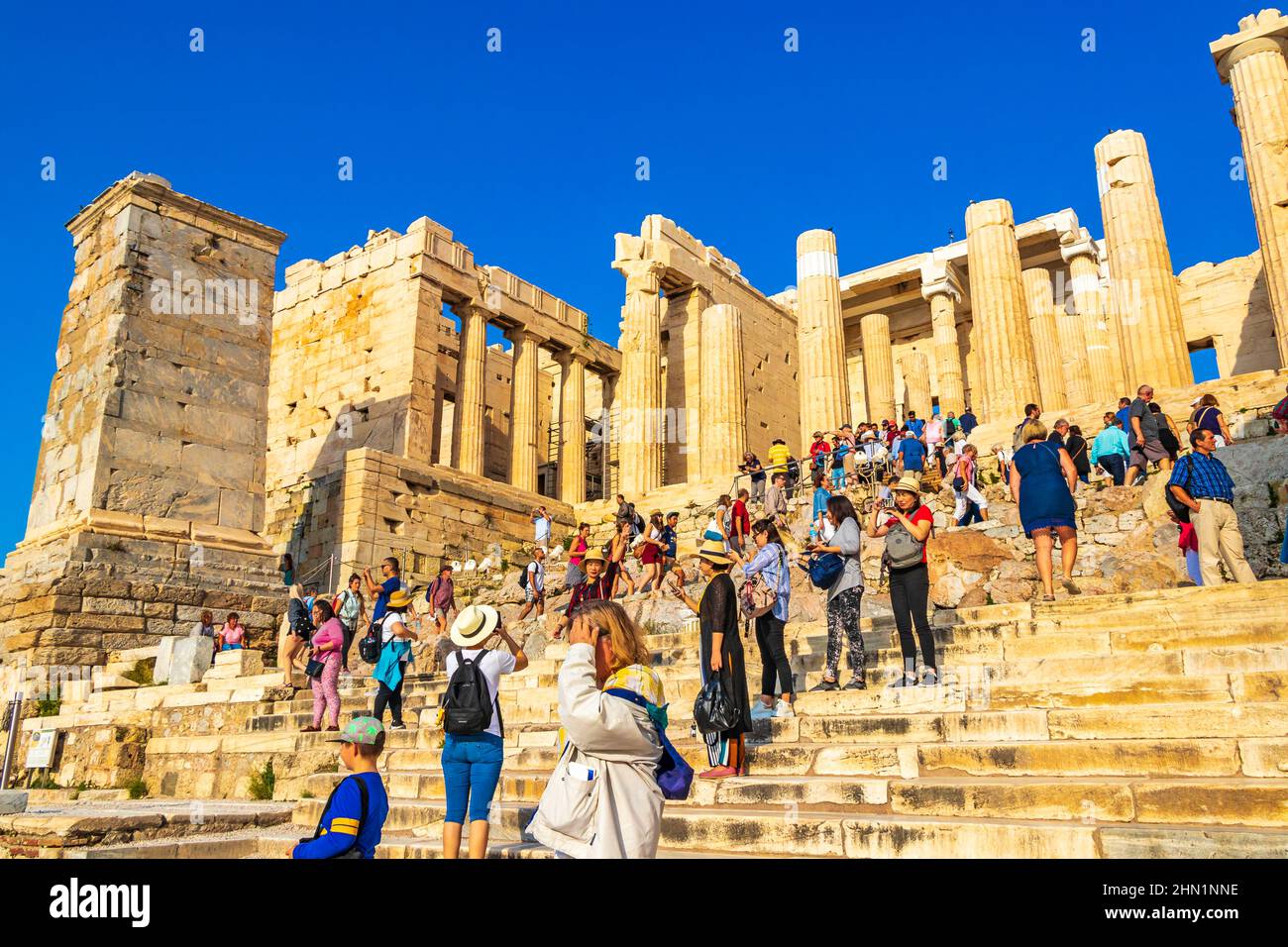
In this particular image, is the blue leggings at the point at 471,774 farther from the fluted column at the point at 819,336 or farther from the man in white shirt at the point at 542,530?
the fluted column at the point at 819,336

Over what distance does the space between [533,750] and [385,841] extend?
5.79 ft

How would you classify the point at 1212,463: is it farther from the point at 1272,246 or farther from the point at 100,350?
the point at 100,350

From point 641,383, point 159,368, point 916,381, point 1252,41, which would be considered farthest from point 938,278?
point 159,368

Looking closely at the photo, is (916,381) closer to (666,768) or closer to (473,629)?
(473,629)

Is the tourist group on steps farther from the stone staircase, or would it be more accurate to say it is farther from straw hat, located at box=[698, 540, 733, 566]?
the stone staircase

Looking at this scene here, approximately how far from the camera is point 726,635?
6.33m

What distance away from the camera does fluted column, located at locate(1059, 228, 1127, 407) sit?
83.7ft

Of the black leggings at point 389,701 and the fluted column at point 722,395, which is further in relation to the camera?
the fluted column at point 722,395

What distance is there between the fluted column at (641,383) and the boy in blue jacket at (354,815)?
66.4 feet

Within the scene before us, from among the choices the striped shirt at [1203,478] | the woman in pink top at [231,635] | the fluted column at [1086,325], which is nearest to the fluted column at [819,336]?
the fluted column at [1086,325]

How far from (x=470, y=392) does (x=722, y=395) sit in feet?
22.3

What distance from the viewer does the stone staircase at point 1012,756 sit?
14.4 feet

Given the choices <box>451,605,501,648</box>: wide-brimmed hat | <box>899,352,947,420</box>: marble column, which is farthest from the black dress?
<box>899,352,947,420</box>: marble column
